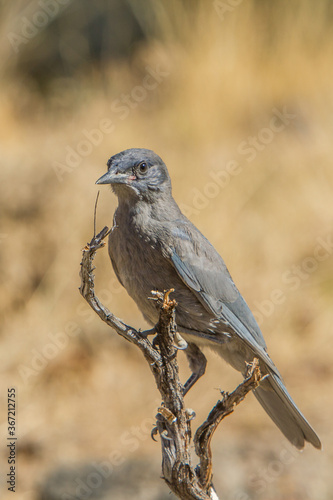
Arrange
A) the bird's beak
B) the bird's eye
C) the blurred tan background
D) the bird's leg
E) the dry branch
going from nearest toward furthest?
the dry branch < the bird's beak < the bird's eye < the bird's leg < the blurred tan background

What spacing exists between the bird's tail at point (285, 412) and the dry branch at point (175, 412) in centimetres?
79

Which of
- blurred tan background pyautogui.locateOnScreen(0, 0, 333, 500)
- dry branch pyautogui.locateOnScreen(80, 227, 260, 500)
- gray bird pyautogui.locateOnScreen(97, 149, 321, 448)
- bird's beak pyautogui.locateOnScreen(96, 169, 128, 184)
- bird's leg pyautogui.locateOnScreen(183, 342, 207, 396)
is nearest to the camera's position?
dry branch pyautogui.locateOnScreen(80, 227, 260, 500)

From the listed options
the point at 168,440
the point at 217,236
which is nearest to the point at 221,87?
the point at 217,236

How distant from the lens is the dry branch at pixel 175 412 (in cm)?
331

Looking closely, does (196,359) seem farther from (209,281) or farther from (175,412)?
(175,412)

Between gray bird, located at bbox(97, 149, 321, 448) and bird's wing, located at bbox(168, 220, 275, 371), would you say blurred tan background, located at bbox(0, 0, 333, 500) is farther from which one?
bird's wing, located at bbox(168, 220, 275, 371)

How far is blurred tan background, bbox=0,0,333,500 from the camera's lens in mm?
7598

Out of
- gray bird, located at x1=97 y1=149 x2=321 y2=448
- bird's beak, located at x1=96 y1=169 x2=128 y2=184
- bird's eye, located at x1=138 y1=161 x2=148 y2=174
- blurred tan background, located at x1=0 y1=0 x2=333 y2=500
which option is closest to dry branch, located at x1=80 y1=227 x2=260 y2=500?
gray bird, located at x1=97 y1=149 x2=321 y2=448

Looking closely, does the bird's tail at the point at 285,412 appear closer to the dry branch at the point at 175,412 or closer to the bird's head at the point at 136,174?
the dry branch at the point at 175,412

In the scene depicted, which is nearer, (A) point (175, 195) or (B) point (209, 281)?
(B) point (209, 281)

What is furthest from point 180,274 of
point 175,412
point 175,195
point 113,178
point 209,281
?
point 175,195

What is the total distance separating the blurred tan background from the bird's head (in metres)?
3.53

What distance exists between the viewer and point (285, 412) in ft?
13.6

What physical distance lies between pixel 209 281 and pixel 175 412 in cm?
91
